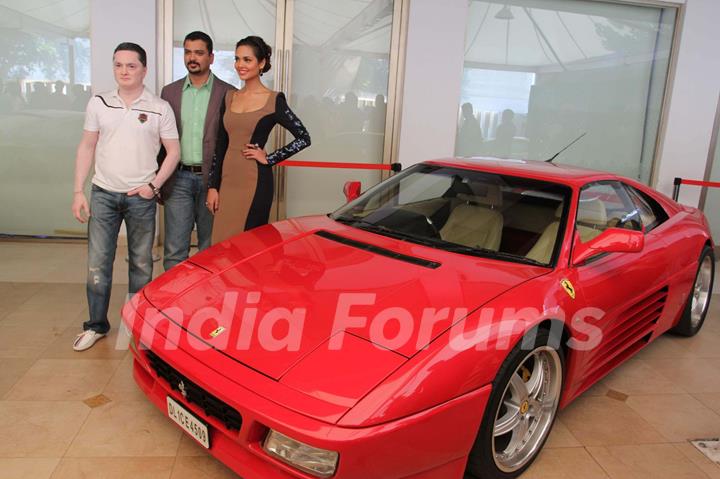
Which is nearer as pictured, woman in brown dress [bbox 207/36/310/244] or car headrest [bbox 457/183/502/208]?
car headrest [bbox 457/183/502/208]

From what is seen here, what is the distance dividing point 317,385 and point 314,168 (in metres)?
4.62

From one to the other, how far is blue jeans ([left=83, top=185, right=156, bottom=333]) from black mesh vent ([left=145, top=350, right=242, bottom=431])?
1.19 metres

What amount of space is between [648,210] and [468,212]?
4.14 ft

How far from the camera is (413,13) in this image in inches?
233

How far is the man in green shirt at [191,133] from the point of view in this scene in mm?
3500

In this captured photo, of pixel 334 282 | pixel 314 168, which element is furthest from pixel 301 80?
pixel 334 282

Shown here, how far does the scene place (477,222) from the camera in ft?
9.66

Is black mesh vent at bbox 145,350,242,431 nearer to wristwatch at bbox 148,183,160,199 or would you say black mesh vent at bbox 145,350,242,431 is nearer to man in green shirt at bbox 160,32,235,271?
wristwatch at bbox 148,183,160,199

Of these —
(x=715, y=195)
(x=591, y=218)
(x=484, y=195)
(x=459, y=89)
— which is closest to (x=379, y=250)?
(x=484, y=195)

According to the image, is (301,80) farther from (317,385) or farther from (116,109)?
(317,385)

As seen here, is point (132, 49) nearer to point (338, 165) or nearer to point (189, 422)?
point (189, 422)

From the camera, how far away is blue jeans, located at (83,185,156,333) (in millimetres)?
3234

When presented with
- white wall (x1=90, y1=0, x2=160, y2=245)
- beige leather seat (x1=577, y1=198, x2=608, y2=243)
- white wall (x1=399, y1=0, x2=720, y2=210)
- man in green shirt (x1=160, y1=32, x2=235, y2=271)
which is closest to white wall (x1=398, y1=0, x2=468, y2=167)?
white wall (x1=399, y1=0, x2=720, y2=210)

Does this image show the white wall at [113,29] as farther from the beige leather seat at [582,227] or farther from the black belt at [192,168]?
the beige leather seat at [582,227]
